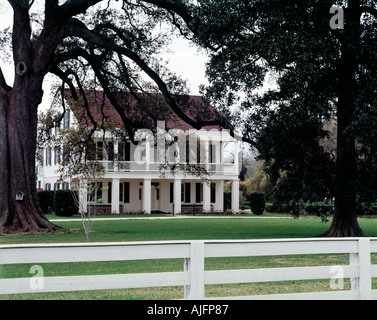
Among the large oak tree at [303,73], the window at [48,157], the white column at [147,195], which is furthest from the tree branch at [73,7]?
the window at [48,157]

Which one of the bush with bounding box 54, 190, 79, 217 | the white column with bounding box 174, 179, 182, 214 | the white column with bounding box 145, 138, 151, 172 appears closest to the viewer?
the bush with bounding box 54, 190, 79, 217

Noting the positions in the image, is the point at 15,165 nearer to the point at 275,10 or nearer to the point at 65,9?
the point at 65,9

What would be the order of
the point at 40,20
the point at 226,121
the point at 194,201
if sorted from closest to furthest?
the point at 226,121 → the point at 40,20 → the point at 194,201

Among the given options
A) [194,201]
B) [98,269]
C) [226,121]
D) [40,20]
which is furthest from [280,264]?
[194,201]

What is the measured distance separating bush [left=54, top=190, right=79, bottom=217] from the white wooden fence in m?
32.8

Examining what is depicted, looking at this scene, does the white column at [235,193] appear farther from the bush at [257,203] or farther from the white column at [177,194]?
the white column at [177,194]

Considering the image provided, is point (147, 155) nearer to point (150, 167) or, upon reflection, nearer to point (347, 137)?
point (150, 167)

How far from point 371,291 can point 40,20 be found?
24.5m

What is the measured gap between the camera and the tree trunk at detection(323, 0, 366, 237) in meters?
17.8

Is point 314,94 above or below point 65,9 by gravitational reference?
below

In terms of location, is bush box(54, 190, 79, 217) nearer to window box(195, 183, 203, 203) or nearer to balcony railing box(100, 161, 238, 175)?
balcony railing box(100, 161, 238, 175)

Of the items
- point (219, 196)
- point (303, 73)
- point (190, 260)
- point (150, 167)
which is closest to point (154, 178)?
point (150, 167)

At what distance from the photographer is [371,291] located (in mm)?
7426

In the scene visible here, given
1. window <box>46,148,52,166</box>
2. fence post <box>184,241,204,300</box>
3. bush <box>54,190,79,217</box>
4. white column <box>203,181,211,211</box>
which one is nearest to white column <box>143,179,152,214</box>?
white column <box>203,181,211,211</box>
